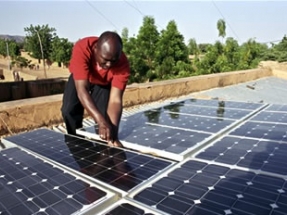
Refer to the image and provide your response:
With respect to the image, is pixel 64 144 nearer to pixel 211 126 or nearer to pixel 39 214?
pixel 39 214

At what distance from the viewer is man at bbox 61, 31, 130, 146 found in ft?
10.7

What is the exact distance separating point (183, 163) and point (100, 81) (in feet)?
5.84

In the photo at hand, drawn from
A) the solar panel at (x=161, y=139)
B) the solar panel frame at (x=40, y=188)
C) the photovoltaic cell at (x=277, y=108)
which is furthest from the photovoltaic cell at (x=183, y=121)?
the solar panel frame at (x=40, y=188)

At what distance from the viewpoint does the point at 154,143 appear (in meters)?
3.86

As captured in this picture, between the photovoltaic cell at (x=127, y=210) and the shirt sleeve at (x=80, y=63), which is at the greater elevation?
the shirt sleeve at (x=80, y=63)

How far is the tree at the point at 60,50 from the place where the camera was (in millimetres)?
54662

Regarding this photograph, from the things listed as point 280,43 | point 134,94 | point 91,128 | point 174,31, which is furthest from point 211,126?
point 280,43

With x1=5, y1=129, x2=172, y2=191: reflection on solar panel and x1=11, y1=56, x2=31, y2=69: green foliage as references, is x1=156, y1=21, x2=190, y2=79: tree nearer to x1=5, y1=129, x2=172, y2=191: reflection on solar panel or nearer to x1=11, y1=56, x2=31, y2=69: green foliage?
x1=5, y1=129, x2=172, y2=191: reflection on solar panel

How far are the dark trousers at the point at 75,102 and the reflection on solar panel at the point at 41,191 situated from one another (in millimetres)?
1451

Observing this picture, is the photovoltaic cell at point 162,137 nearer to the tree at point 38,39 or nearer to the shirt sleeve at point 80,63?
the shirt sleeve at point 80,63

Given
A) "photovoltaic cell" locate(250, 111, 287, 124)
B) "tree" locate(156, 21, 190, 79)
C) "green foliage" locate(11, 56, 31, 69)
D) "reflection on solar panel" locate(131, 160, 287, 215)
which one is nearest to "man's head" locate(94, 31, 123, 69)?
"reflection on solar panel" locate(131, 160, 287, 215)

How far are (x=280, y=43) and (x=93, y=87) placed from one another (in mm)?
47084

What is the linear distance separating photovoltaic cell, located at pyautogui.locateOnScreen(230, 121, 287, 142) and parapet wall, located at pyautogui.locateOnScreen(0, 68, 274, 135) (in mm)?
3858

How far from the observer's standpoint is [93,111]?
342 centimetres
